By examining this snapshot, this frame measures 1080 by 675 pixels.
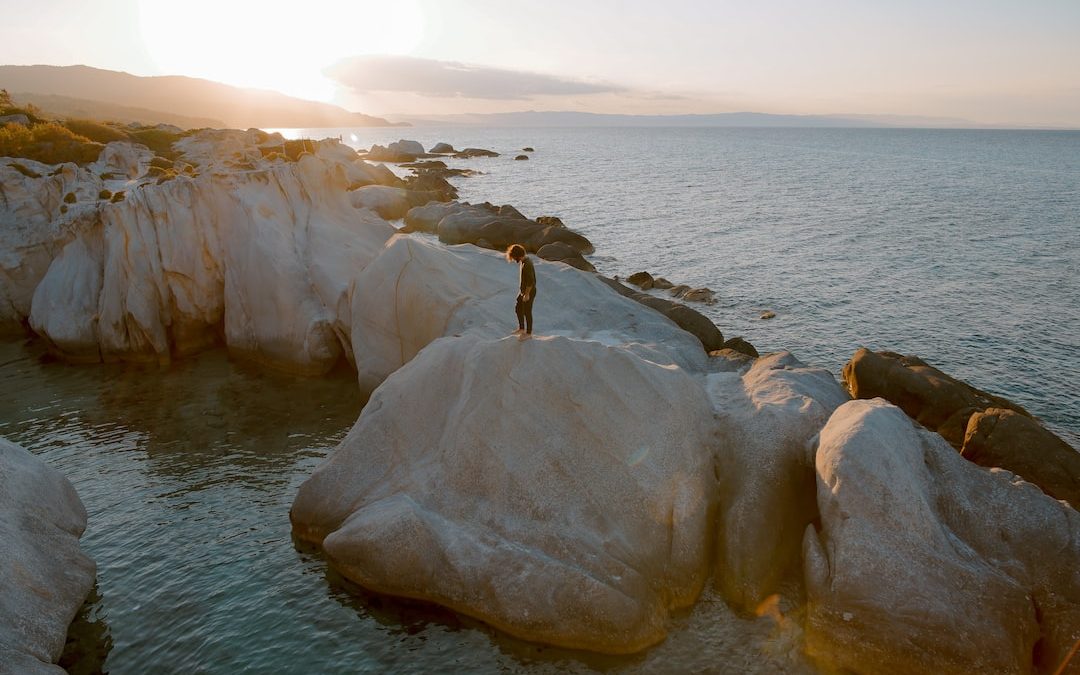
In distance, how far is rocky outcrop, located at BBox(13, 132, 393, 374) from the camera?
2761cm

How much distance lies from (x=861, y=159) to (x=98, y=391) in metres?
164

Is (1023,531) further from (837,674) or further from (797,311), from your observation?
(797,311)

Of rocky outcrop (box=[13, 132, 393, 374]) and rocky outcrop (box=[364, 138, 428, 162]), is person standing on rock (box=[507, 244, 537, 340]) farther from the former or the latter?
rocky outcrop (box=[364, 138, 428, 162])

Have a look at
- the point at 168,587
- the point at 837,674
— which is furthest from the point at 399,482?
the point at 837,674

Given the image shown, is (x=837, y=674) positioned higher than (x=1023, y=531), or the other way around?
(x=1023, y=531)

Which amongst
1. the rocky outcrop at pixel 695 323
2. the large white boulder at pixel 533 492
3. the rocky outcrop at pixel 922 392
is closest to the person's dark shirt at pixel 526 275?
the large white boulder at pixel 533 492

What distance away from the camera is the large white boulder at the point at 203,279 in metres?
27.6

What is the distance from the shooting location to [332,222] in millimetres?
32219

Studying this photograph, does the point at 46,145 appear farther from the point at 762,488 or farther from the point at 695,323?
the point at 762,488

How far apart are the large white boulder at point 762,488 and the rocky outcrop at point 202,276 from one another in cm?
1640

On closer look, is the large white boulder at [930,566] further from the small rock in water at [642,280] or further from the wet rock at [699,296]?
the small rock in water at [642,280]

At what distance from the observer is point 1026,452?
1703 centimetres

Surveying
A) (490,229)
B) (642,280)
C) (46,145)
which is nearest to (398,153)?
(46,145)

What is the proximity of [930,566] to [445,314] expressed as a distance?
1561 centimetres
